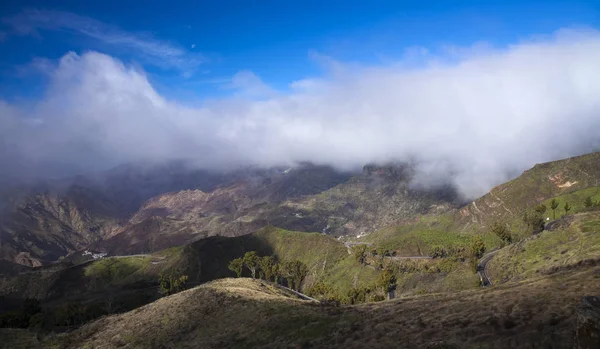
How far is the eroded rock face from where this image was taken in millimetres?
23953

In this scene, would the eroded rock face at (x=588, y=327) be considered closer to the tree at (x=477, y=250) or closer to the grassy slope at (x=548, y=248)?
the grassy slope at (x=548, y=248)

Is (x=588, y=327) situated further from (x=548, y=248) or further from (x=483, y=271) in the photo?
(x=483, y=271)

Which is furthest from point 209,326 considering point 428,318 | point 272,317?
point 428,318

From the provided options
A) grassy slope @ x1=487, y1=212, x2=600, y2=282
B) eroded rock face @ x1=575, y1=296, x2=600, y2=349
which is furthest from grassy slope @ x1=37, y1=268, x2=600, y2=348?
grassy slope @ x1=487, y1=212, x2=600, y2=282

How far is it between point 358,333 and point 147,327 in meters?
49.5

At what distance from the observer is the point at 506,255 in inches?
6427

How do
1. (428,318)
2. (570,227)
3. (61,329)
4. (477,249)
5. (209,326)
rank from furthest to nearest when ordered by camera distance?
(477,249) < (570,227) < (61,329) < (209,326) < (428,318)

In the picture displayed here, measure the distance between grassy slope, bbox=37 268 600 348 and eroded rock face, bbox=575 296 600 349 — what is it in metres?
5.02

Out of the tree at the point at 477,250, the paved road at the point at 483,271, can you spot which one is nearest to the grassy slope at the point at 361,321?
the paved road at the point at 483,271

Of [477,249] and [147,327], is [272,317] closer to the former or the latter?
[147,327]

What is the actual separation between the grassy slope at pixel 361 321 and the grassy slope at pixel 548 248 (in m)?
80.2

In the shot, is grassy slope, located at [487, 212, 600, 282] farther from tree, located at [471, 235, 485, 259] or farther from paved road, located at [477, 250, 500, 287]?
tree, located at [471, 235, 485, 259]

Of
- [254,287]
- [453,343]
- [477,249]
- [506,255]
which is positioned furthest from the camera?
[477,249]

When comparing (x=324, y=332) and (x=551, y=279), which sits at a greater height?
(x=551, y=279)
